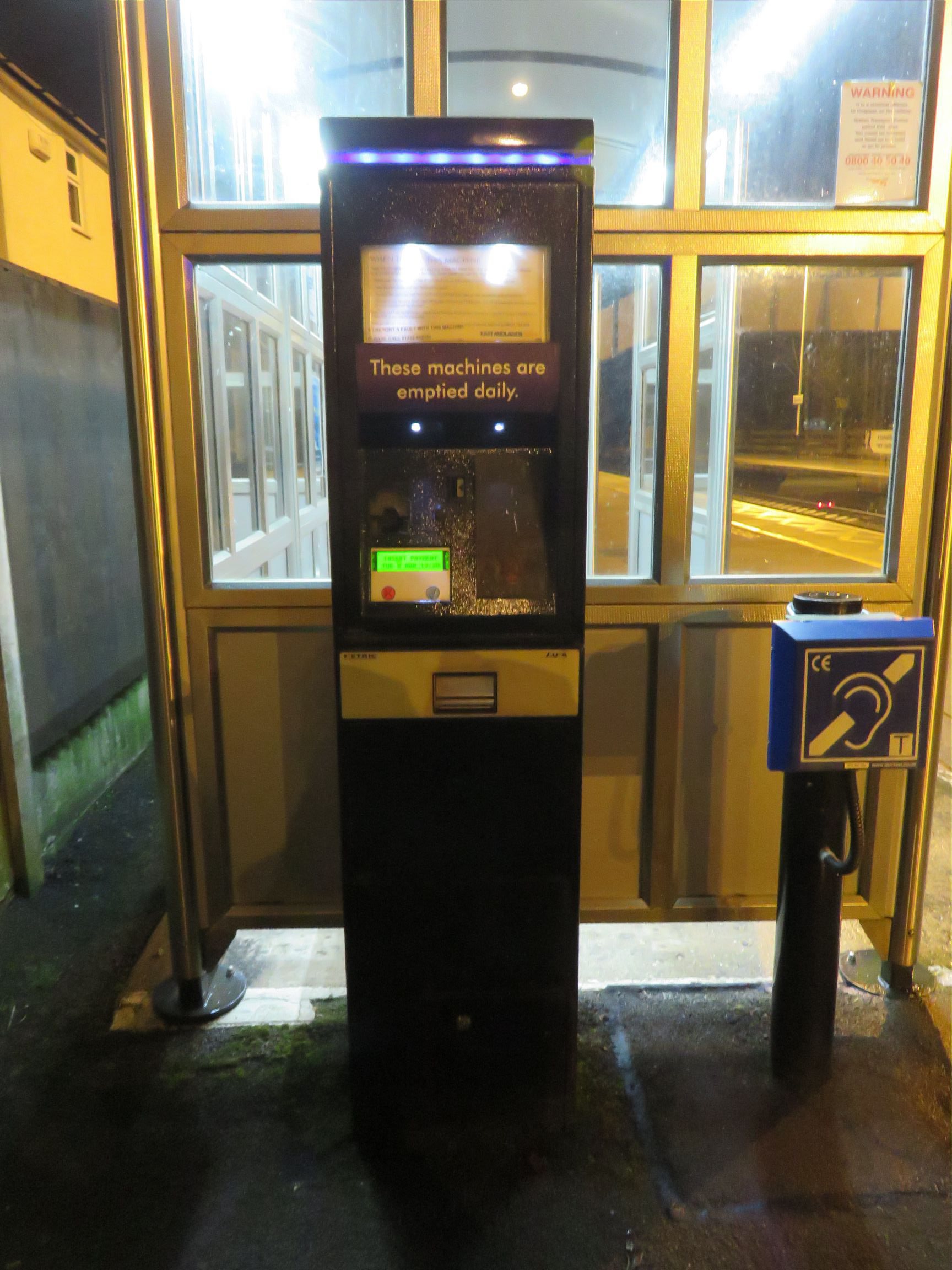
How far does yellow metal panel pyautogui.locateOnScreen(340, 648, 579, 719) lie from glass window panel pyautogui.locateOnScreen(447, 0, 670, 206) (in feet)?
4.57

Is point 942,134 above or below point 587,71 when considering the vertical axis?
below

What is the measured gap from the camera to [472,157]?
5.57 feet

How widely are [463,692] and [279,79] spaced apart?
7.22 ft

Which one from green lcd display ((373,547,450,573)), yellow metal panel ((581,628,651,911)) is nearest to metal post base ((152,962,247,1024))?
yellow metal panel ((581,628,651,911))

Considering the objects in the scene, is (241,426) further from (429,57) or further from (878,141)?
(878,141)

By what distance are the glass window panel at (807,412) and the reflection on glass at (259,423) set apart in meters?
1.33

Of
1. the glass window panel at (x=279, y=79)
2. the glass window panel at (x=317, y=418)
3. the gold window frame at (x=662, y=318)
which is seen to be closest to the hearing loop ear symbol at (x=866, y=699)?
the gold window frame at (x=662, y=318)

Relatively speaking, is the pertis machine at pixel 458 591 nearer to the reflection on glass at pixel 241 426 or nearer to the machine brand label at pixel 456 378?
the machine brand label at pixel 456 378

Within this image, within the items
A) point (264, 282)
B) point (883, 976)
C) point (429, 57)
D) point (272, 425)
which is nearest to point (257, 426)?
point (272, 425)

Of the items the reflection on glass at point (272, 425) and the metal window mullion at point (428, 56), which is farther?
the reflection on glass at point (272, 425)

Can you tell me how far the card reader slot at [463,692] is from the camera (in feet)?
6.10

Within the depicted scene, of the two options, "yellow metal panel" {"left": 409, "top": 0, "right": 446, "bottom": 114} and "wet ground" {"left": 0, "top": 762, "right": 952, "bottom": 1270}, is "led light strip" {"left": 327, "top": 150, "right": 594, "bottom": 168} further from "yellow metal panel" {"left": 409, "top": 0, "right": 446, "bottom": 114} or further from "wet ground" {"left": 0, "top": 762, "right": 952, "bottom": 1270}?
"wet ground" {"left": 0, "top": 762, "right": 952, "bottom": 1270}

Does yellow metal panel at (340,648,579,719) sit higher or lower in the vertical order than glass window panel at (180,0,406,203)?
lower

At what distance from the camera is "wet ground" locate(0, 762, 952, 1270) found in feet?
6.15
